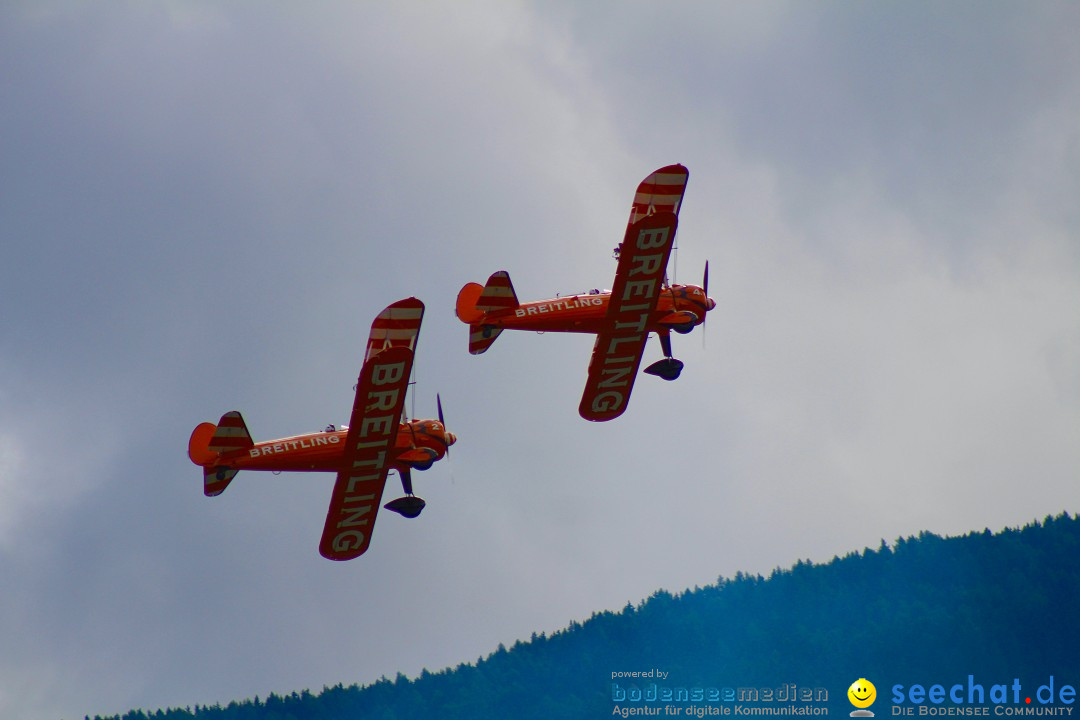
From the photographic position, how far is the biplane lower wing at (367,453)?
4753 centimetres

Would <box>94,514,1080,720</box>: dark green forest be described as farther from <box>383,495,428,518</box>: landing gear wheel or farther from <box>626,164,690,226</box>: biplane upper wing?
<box>626,164,690,226</box>: biplane upper wing

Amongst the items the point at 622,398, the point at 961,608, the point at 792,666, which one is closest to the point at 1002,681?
the point at 961,608

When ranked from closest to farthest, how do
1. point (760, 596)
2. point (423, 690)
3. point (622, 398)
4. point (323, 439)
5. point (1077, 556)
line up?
point (323, 439) < point (622, 398) < point (423, 690) < point (760, 596) < point (1077, 556)

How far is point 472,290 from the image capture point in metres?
52.4

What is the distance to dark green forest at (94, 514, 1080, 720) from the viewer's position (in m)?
98.0

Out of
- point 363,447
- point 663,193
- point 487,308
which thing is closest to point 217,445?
point 363,447

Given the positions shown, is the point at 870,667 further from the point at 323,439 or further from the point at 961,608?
the point at 323,439

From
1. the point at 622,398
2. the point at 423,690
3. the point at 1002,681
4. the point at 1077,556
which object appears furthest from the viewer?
the point at 1077,556

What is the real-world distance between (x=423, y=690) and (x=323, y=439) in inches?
2047

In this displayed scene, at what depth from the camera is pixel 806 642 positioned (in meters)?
104

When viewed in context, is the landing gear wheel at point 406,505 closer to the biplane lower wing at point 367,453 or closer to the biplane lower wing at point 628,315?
the biplane lower wing at point 367,453

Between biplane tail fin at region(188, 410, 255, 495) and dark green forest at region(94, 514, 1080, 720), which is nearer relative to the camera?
biplane tail fin at region(188, 410, 255, 495)

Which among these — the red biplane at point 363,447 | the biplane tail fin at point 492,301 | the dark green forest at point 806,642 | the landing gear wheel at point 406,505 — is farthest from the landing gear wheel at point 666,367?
the dark green forest at point 806,642

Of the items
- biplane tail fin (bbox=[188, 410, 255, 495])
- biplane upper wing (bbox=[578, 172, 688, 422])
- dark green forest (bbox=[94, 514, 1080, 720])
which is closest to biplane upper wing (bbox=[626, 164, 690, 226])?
biplane upper wing (bbox=[578, 172, 688, 422])
